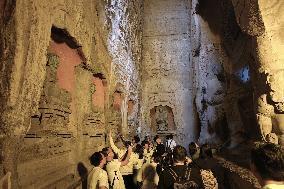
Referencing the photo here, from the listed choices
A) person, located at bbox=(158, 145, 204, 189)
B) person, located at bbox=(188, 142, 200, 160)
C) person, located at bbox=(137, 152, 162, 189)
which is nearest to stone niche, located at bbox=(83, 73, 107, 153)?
person, located at bbox=(137, 152, 162, 189)

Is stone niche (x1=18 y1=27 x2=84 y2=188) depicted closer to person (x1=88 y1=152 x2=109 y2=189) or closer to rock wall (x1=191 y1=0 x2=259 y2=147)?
person (x1=88 y1=152 x2=109 y2=189)

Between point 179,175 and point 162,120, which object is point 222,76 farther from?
point 179,175

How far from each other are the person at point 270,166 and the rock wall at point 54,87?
284 cm

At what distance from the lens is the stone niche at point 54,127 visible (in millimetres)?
3676

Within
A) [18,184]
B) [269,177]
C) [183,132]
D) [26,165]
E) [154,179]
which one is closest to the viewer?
[269,177]

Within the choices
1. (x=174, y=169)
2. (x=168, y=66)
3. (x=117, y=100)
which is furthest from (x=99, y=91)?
(x=168, y=66)

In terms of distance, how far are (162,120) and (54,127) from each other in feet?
31.2

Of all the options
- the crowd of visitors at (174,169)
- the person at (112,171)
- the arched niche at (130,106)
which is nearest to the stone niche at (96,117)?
the crowd of visitors at (174,169)

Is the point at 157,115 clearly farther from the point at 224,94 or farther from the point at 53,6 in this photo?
the point at 53,6

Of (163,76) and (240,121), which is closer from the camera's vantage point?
(240,121)

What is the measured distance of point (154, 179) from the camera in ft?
12.4

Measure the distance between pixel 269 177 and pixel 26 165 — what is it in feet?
10.1

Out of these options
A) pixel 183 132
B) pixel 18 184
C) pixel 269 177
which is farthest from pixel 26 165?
pixel 183 132

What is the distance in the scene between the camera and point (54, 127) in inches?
171
